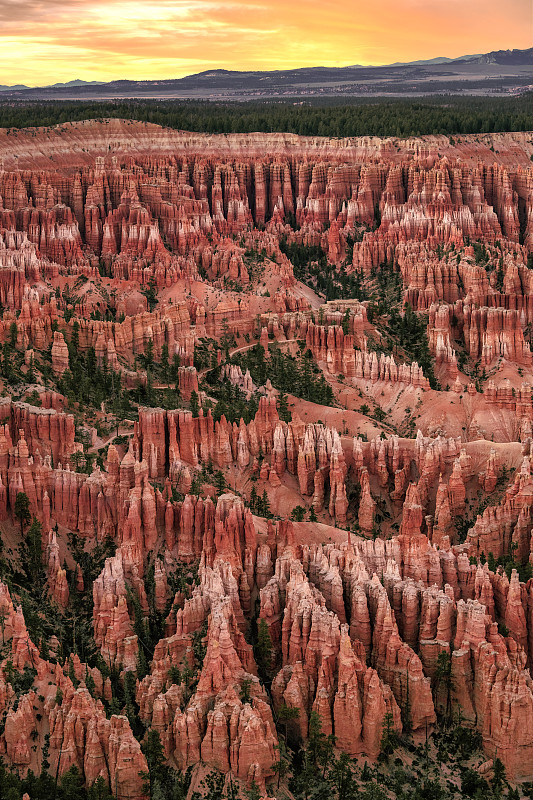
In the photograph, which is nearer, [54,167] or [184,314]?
[184,314]

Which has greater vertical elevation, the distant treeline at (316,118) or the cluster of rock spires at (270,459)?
the distant treeline at (316,118)

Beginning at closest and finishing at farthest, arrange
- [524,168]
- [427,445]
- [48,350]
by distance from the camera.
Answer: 1. [427,445]
2. [48,350]
3. [524,168]

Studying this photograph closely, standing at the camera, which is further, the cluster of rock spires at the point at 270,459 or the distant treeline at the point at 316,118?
the distant treeline at the point at 316,118

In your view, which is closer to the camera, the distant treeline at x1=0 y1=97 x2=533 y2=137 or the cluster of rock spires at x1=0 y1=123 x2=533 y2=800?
the cluster of rock spires at x1=0 y1=123 x2=533 y2=800

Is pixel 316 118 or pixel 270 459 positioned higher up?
pixel 316 118

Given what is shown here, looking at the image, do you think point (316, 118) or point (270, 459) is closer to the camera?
point (270, 459)

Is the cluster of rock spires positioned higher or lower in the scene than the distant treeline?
lower

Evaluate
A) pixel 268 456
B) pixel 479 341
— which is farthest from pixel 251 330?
pixel 268 456

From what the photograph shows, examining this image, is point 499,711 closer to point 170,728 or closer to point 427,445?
point 170,728
